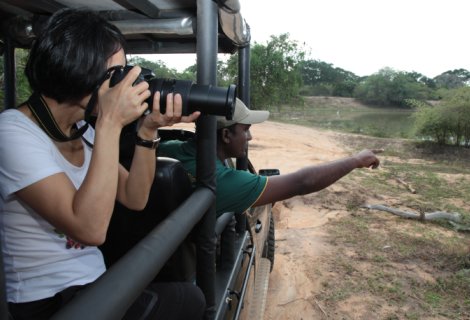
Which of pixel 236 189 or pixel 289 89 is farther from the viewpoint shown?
pixel 289 89

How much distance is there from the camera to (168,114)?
38.9 inches

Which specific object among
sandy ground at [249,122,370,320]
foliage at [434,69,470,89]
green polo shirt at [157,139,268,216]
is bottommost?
sandy ground at [249,122,370,320]

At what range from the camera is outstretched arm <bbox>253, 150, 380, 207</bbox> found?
180 centimetres

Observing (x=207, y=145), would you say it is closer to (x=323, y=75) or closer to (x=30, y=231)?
(x=30, y=231)

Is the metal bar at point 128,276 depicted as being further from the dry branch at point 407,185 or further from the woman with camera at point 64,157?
the dry branch at point 407,185

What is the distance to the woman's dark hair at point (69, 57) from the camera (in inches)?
37.8

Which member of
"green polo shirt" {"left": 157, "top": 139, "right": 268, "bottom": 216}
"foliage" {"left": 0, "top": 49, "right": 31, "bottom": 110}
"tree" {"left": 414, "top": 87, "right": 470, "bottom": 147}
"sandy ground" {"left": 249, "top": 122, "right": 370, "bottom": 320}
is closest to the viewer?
"green polo shirt" {"left": 157, "top": 139, "right": 268, "bottom": 216}

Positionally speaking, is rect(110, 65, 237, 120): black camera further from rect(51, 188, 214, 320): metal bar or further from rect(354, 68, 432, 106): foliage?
rect(354, 68, 432, 106): foliage

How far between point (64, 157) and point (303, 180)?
1.09 m

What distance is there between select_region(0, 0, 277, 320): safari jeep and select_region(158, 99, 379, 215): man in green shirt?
19cm

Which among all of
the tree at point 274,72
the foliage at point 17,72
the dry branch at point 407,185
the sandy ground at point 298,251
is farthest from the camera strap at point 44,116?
the tree at point 274,72

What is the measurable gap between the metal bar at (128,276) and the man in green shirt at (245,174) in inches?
27.5

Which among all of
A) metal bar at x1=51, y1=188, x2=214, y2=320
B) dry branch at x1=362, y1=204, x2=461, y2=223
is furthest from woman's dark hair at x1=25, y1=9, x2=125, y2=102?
dry branch at x1=362, y1=204, x2=461, y2=223

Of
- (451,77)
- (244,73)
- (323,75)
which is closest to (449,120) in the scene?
(244,73)
